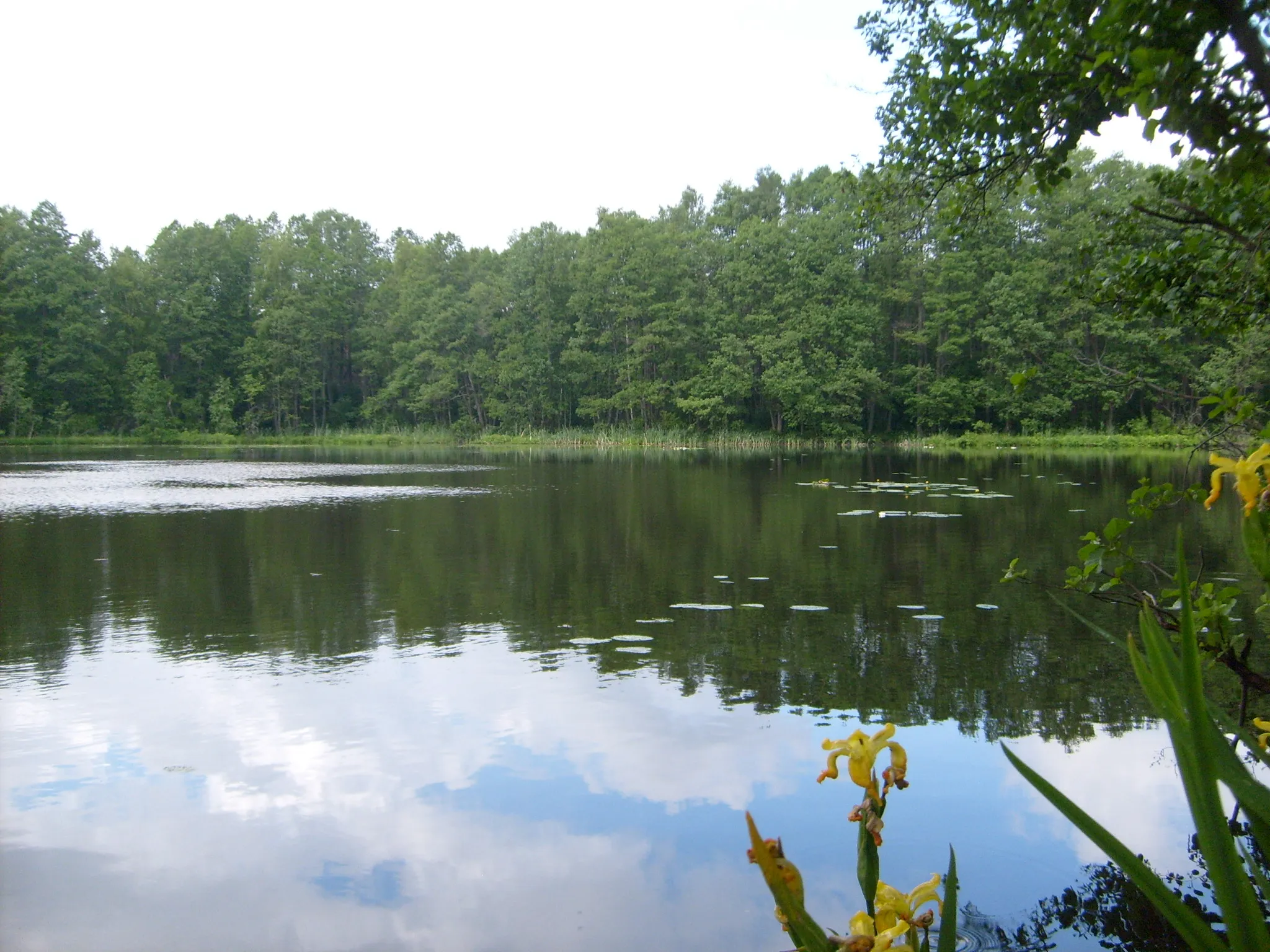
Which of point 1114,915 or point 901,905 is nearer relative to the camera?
point 901,905

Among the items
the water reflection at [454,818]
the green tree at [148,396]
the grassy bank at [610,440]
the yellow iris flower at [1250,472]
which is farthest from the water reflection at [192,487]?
the green tree at [148,396]

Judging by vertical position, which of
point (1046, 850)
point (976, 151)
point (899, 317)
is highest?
point (899, 317)

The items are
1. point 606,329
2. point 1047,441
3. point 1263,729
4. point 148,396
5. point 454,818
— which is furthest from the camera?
point 606,329

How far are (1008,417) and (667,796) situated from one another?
127 ft

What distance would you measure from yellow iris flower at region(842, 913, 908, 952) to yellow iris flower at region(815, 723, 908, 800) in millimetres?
121

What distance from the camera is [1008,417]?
39062 mm

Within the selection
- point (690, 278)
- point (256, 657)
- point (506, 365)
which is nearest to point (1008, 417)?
point (690, 278)

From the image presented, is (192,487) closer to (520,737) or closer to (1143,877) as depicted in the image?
(520,737)

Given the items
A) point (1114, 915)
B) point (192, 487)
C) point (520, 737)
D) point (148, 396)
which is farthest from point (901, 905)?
point (148, 396)

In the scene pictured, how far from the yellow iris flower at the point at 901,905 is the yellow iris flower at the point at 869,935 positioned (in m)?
0.01

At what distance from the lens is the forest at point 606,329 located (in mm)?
38594

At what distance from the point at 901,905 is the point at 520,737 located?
3.16 metres

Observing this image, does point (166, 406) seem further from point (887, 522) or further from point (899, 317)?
point (887, 522)

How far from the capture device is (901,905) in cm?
102
